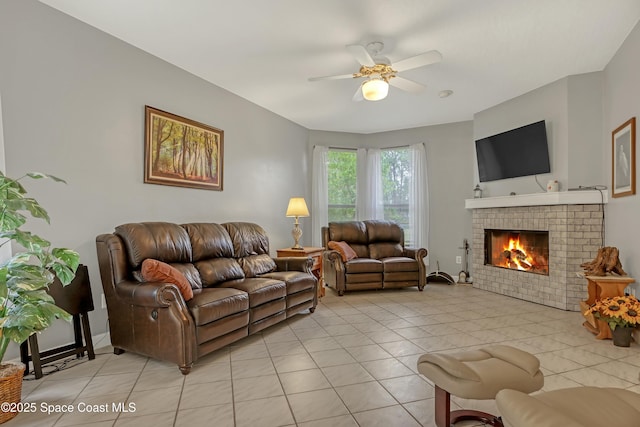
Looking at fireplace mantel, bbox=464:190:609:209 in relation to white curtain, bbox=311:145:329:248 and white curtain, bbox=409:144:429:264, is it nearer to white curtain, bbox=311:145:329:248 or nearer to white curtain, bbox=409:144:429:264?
white curtain, bbox=409:144:429:264

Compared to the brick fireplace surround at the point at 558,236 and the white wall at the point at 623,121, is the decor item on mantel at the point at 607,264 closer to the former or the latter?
the white wall at the point at 623,121

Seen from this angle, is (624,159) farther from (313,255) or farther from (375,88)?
(313,255)

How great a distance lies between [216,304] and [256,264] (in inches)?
49.8

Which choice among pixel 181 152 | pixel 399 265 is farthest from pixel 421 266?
pixel 181 152

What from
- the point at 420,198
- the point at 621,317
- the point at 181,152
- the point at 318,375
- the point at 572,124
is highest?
the point at 572,124

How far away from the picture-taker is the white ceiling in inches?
104

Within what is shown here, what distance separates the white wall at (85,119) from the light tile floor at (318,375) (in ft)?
2.74

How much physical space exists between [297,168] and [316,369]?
12.9 ft

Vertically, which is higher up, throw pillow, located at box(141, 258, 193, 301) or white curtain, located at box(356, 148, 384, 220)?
white curtain, located at box(356, 148, 384, 220)

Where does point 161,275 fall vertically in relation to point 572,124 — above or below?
below

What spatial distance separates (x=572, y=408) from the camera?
47.9 inches

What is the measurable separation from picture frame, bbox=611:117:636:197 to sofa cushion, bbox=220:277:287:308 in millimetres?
3419

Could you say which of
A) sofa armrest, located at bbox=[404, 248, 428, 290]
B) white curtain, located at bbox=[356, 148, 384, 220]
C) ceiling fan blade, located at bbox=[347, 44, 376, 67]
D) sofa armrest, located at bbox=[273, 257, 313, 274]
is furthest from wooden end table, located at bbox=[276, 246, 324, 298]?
ceiling fan blade, located at bbox=[347, 44, 376, 67]

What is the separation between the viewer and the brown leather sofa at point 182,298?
245 centimetres
